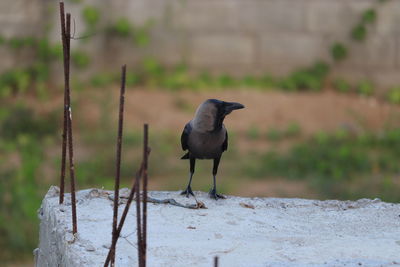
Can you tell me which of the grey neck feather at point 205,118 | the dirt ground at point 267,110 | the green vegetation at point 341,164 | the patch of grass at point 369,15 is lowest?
the green vegetation at point 341,164

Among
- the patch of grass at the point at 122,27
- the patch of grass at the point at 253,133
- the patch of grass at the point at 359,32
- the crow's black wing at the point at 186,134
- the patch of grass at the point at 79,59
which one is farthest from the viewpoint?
the patch of grass at the point at 359,32

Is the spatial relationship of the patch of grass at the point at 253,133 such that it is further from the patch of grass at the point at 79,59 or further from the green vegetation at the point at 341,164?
the patch of grass at the point at 79,59

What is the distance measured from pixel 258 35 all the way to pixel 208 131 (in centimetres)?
557

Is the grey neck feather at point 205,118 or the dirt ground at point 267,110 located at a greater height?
the grey neck feather at point 205,118

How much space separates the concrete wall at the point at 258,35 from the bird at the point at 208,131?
5362 millimetres

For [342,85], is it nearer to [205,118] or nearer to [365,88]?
[365,88]

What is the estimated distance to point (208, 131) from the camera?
13.0ft

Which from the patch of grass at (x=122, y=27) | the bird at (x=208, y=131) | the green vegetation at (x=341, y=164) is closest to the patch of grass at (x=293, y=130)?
the green vegetation at (x=341, y=164)

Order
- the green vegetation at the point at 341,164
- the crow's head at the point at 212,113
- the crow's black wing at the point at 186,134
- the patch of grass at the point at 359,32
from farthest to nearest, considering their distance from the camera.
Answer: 1. the patch of grass at the point at 359,32
2. the green vegetation at the point at 341,164
3. the crow's black wing at the point at 186,134
4. the crow's head at the point at 212,113

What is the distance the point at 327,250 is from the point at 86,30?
238 inches

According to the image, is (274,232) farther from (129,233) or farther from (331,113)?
(331,113)

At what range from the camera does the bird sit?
12.8 ft

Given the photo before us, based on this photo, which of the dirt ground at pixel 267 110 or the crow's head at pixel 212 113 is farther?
the dirt ground at pixel 267 110

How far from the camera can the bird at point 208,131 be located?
3.90m
